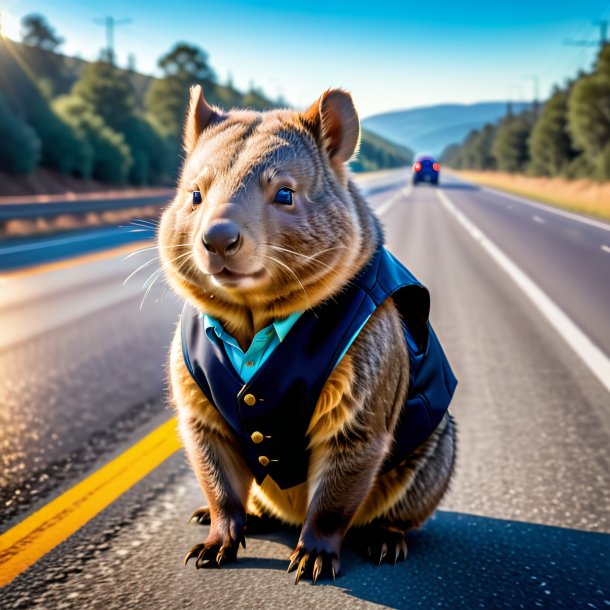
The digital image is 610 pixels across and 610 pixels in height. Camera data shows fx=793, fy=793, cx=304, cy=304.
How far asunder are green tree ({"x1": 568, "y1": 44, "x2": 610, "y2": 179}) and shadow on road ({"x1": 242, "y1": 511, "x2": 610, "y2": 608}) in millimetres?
56016

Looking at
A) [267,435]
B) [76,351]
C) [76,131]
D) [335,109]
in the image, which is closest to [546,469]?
[267,435]

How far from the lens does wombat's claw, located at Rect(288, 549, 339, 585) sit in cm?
258

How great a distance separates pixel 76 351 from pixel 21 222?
14757 mm

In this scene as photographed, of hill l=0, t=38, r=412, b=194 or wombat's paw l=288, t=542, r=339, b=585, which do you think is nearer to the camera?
wombat's paw l=288, t=542, r=339, b=585

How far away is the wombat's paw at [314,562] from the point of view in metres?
2.58

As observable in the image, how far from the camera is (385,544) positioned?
2.85m

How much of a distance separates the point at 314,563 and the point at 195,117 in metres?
1.55

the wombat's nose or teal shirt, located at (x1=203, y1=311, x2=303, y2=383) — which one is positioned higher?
the wombat's nose

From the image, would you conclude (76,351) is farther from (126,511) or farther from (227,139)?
(227,139)

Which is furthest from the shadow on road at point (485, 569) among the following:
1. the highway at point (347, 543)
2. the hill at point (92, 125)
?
the hill at point (92, 125)

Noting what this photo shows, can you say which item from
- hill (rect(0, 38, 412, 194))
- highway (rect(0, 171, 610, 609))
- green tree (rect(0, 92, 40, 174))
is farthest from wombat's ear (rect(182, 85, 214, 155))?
green tree (rect(0, 92, 40, 174))

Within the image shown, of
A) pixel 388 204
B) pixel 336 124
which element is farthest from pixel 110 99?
pixel 336 124

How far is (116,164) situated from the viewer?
48.0m

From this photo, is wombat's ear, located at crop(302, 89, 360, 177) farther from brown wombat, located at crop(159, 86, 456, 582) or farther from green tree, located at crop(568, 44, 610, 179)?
green tree, located at crop(568, 44, 610, 179)
